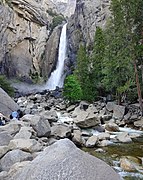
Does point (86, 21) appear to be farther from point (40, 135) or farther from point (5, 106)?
point (40, 135)

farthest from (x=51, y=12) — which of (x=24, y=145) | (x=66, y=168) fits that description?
(x=66, y=168)

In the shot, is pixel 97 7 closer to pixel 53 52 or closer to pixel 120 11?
pixel 53 52

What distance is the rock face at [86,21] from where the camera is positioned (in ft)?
176

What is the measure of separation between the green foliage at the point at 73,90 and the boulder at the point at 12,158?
27224 millimetres

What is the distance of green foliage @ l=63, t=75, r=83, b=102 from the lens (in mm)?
36438

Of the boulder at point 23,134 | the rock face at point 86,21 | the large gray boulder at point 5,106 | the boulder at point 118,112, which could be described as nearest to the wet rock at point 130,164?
the boulder at point 23,134

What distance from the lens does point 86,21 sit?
55.8 meters

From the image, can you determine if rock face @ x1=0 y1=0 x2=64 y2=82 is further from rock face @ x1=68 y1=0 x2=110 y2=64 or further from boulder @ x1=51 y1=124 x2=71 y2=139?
boulder @ x1=51 y1=124 x2=71 y2=139

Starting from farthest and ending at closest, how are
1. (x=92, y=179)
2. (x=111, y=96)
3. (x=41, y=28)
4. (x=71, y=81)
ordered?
1. (x=41, y=28)
2. (x=71, y=81)
3. (x=111, y=96)
4. (x=92, y=179)

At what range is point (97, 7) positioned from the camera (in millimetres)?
55406

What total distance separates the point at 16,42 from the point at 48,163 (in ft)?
181

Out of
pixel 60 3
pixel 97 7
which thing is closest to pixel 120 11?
pixel 97 7

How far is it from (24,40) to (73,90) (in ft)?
94.5

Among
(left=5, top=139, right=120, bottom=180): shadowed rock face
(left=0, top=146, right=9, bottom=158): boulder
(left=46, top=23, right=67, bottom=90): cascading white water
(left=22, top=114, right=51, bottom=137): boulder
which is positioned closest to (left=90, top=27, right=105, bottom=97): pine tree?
(left=46, top=23, right=67, bottom=90): cascading white water
